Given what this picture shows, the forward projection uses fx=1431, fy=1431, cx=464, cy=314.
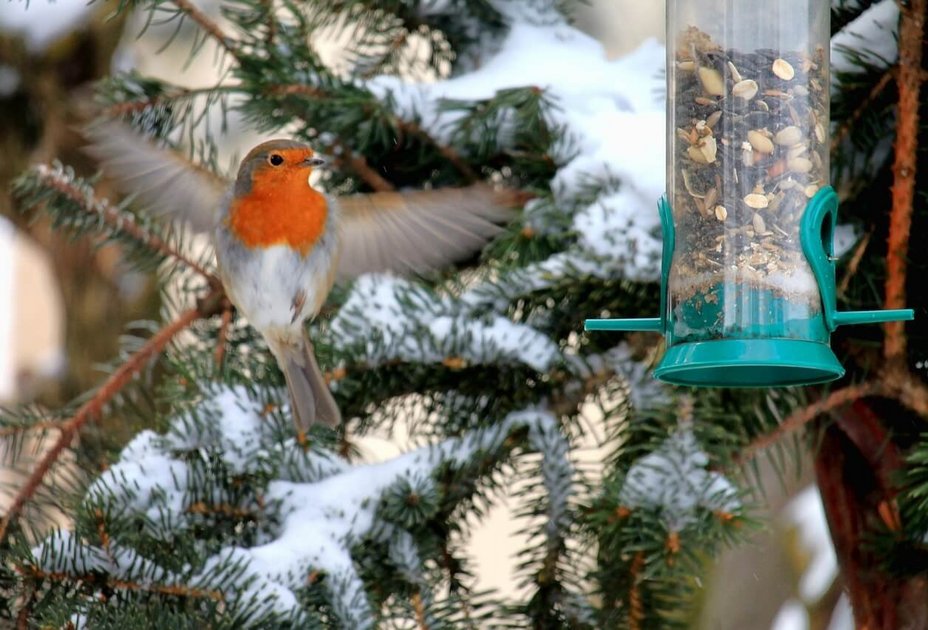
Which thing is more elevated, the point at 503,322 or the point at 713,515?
the point at 503,322

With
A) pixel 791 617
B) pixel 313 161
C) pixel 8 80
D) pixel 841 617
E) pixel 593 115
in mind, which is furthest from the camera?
pixel 8 80

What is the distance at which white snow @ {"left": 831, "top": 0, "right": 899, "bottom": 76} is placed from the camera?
8.34ft

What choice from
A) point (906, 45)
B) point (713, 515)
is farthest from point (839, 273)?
point (713, 515)

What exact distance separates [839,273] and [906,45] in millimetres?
422

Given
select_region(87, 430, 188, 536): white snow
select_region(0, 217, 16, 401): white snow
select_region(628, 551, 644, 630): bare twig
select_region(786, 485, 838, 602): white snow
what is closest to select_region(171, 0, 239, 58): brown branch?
select_region(87, 430, 188, 536): white snow

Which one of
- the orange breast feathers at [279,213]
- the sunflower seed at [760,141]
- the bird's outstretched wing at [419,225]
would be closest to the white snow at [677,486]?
the sunflower seed at [760,141]

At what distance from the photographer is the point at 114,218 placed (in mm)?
2881

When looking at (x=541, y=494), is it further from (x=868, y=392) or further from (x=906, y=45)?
(x=906, y=45)

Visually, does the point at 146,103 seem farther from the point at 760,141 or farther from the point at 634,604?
the point at 634,604

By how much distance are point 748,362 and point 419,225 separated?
2.58ft

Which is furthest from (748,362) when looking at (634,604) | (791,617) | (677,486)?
(791,617)

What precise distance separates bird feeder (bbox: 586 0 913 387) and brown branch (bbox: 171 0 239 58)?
0.86 meters

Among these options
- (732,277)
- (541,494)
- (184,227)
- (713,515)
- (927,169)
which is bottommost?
(713,515)

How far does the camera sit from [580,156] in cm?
269
